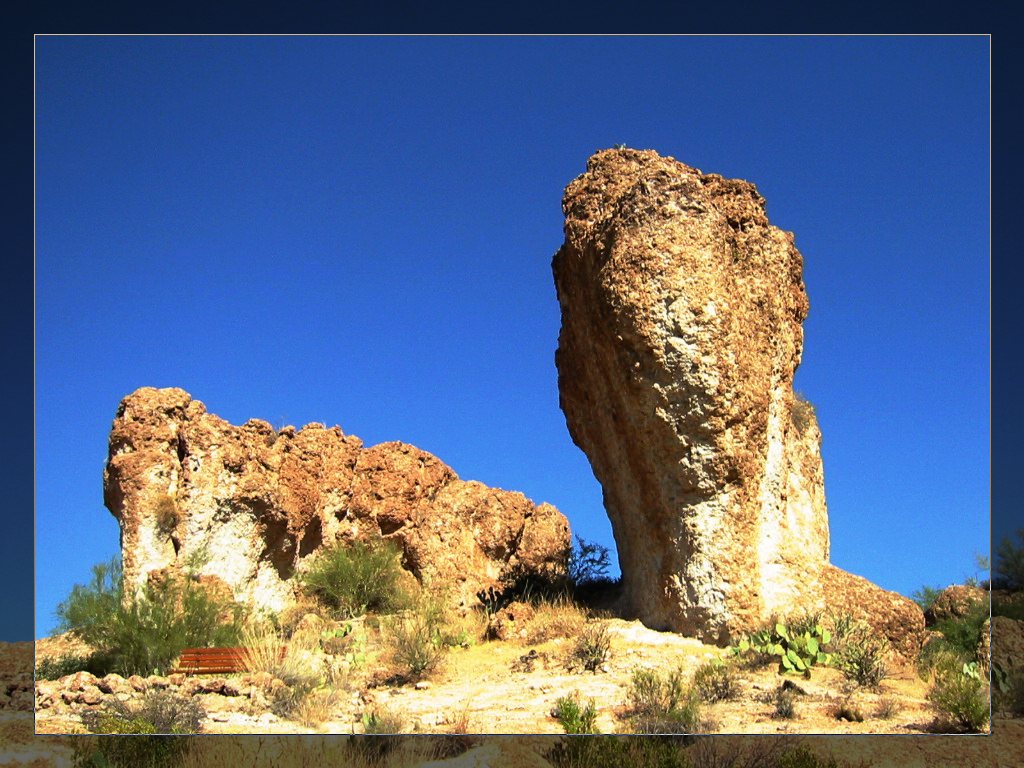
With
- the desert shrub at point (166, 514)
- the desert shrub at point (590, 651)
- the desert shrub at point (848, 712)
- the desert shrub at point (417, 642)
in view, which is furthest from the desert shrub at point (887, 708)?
the desert shrub at point (166, 514)

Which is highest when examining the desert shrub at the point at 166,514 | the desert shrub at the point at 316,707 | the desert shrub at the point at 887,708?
the desert shrub at the point at 166,514

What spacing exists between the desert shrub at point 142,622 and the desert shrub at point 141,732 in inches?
105

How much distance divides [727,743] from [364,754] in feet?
8.69

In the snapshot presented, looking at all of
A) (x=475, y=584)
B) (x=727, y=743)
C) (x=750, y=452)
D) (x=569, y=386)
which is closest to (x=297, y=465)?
(x=475, y=584)

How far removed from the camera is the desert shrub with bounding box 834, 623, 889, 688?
9172mm

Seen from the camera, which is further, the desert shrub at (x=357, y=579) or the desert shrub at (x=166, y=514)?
the desert shrub at (x=357, y=579)

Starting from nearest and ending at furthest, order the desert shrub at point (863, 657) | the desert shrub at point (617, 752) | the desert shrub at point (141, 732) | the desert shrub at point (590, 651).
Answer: the desert shrub at point (617, 752) < the desert shrub at point (141, 732) < the desert shrub at point (863, 657) < the desert shrub at point (590, 651)

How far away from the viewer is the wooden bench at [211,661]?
36.0ft

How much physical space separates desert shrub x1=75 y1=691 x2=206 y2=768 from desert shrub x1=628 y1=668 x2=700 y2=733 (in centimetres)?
345

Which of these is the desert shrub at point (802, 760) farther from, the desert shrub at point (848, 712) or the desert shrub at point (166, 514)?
the desert shrub at point (166, 514)

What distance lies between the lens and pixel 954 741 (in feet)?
25.0

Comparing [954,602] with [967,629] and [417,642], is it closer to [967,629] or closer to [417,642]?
[967,629]

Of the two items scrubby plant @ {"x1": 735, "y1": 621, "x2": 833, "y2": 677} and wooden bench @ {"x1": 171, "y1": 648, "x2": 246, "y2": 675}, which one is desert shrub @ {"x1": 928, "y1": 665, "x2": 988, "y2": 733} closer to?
scrubby plant @ {"x1": 735, "y1": 621, "x2": 833, "y2": 677}

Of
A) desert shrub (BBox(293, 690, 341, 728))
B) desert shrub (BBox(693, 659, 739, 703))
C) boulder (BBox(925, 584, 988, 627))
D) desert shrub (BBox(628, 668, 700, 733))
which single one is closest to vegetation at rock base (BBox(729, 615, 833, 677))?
desert shrub (BBox(693, 659, 739, 703))
